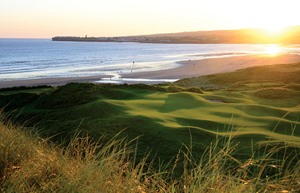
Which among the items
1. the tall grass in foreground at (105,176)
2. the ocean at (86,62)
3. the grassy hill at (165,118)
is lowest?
the ocean at (86,62)

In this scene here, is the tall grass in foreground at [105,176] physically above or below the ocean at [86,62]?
above

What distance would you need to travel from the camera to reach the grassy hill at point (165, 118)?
454 inches

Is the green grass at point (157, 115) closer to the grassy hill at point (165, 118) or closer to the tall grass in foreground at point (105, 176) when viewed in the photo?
the grassy hill at point (165, 118)

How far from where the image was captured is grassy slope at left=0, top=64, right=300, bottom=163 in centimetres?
1246

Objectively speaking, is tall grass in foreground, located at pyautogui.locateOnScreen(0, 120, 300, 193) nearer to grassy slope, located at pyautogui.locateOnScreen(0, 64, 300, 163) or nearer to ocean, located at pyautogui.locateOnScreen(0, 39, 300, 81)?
grassy slope, located at pyautogui.locateOnScreen(0, 64, 300, 163)

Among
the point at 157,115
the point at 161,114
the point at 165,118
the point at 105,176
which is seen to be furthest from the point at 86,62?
the point at 105,176

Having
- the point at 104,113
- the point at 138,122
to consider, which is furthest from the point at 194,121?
the point at 104,113

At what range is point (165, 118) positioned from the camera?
14625 mm

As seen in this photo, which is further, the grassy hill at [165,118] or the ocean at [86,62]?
the ocean at [86,62]

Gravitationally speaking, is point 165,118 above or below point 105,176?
below

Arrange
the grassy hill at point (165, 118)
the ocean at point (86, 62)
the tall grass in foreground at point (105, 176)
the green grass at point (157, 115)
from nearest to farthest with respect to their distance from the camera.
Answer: the tall grass in foreground at point (105, 176) < the grassy hill at point (165, 118) < the green grass at point (157, 115) < the ocean at point (86, 62)

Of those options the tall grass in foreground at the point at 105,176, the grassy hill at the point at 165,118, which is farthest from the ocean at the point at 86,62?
the tall grass in foreground at the point at 105,176

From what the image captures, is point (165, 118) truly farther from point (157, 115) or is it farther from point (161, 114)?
point (161, 114)

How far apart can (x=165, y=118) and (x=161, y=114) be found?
0.80 metres
